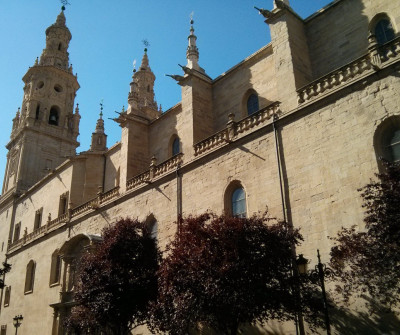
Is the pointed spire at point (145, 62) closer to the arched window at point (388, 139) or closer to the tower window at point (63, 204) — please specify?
the tower window at point (63, 204)

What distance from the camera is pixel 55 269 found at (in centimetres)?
2550

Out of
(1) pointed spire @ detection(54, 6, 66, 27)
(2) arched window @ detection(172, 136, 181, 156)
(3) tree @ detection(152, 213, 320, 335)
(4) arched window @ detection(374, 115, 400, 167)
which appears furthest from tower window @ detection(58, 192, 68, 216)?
(1) pointed spire @ detection(54, 6, 66, 27)

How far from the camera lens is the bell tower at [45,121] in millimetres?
39062

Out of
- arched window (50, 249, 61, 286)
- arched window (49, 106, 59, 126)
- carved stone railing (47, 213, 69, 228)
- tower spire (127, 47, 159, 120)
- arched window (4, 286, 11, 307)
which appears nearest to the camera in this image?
arched window (50, 249, 61, 286)

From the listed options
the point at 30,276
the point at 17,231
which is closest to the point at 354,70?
the point at 30,276

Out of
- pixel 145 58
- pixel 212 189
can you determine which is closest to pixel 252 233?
pixel 212 189

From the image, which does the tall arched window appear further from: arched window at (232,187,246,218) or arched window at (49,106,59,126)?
arched window at (49,106,59,126)

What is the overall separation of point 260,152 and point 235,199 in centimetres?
203

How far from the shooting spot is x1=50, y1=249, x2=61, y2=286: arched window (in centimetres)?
2515

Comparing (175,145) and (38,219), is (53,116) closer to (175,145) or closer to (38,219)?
(38,219)

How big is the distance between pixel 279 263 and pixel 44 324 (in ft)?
63.1

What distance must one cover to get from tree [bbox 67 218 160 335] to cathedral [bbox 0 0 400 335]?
194 cm

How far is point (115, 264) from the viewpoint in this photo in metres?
14.6

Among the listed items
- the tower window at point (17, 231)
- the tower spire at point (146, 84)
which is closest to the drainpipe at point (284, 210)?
the tower spire at point (146, 84)
